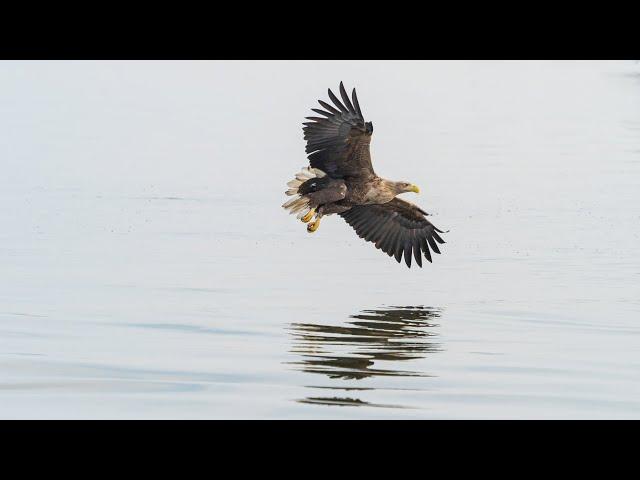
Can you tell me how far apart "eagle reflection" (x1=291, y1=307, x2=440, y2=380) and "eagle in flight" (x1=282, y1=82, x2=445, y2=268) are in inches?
54.6

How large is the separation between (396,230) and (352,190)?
0.91 m

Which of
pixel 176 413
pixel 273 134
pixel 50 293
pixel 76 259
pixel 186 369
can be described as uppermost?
pixel 273 134

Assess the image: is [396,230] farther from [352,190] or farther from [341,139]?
[341,139]

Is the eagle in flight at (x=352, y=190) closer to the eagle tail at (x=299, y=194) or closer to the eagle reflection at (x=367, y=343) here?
the eagle tail at (x=299, y=194)

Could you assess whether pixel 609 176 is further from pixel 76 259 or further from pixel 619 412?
pixel 619 412

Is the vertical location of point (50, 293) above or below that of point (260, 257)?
below

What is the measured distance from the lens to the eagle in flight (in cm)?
1140

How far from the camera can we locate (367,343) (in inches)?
372

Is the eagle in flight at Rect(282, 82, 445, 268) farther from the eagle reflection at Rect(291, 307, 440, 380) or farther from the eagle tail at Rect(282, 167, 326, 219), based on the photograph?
the eagle reflection at Rect(291, 307, 440, 380)

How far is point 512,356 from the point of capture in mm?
9141

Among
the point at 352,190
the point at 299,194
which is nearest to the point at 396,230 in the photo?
the point at 352,190

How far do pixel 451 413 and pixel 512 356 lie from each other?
1.71 metres

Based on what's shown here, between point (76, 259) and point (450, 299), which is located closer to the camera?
point (450, 299)

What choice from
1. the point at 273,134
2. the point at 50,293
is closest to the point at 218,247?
the point at 50,293
